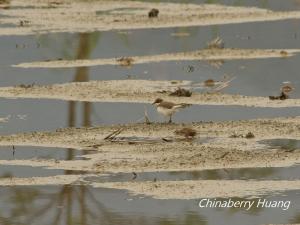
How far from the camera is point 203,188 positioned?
1177 centimetres

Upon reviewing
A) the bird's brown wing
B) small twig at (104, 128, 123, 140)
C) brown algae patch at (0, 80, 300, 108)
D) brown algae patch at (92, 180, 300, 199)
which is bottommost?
brown algae patch at (0, 80, 300, 108)

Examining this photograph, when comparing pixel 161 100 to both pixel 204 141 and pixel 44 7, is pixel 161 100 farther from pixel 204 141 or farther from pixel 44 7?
pixel 44 7

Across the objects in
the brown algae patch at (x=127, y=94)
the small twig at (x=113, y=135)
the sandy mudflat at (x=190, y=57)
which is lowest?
the sandy mudflat at (x=190, y=57)

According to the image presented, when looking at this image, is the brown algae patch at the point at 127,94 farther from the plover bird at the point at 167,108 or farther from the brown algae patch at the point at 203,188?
the brown algae patch at the point at 203,188

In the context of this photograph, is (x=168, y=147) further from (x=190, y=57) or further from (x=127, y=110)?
(x=190, y=57)

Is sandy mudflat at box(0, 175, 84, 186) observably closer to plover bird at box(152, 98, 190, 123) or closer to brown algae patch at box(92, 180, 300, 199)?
brown algae patch at box(92, 180, 300, 199)

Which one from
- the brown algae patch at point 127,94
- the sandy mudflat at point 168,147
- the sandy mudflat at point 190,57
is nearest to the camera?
the sandy mudflat at point 168,147

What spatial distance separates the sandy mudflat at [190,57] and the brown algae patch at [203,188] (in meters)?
7.45

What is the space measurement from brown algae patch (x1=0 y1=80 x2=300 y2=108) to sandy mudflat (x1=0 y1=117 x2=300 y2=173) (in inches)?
55.3

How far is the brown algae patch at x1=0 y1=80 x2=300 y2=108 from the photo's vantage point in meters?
16.1

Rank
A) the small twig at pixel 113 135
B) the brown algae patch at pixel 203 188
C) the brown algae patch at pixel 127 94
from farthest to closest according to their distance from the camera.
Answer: the brown algae patch at pixel 127 94 → the small twig at pixel 113 135 → the brown algae patch at pixel 203 188

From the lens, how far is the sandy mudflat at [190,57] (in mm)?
19391

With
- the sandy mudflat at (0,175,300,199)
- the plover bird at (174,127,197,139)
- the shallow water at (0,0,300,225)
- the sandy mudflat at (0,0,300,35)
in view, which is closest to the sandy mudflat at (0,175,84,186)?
the sandy mudflat at (0,175,300,199)

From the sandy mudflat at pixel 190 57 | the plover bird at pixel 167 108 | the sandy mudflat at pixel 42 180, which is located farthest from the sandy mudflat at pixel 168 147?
the sandy mudflat at pixel 190 57
